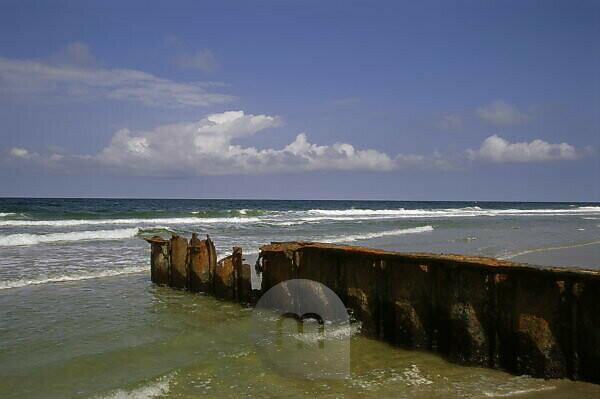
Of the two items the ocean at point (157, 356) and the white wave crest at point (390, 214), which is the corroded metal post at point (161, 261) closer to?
the ocean at point (157, 356)

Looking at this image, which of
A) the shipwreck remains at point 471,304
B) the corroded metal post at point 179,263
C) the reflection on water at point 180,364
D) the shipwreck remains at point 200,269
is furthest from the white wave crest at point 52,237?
the shipwreck remains at point 471,304

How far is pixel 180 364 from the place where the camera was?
6.73 m

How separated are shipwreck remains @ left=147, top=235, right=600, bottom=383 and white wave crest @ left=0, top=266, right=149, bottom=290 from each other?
21.8ft

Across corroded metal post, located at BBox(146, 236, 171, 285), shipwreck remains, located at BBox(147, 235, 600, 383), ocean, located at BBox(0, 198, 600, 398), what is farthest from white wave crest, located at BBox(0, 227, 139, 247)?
shipwreck remains, located at BBox(147, 235, 600, 383)

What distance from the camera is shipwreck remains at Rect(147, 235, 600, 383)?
19.5ft

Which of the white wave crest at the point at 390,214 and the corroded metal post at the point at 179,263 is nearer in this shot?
the corroded metal post at the point at 179,263

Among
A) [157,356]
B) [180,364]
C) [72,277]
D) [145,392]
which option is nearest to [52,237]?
[72,277]

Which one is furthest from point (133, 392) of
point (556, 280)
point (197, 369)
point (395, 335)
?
point (556, 280)

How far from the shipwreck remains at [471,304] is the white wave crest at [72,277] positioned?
6637mm

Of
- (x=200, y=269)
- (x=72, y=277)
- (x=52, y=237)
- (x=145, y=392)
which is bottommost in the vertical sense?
(x=145, y=392)

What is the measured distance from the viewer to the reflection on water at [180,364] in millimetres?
5836

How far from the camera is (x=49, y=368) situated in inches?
258

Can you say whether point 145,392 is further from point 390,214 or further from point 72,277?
point 390,214

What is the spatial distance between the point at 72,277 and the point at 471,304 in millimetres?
10407
